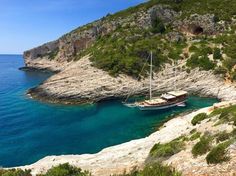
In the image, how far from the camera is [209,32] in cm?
9519

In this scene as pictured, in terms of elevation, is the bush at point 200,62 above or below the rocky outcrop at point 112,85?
above

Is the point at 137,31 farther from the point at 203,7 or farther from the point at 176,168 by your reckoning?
the point at 176,168

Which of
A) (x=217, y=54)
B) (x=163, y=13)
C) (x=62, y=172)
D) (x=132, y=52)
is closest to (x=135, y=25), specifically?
(x=163, y=13)

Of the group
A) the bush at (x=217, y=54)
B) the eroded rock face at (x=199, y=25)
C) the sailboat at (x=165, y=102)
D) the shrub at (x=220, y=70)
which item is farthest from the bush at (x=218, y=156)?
the eroded rock face at (x=199, y=25)

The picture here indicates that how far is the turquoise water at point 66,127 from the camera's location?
45.9m

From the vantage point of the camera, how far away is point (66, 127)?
55.9 metres

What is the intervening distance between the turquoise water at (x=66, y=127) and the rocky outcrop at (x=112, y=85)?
11.4 feet

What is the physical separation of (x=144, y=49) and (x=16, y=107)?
3608 centimetres

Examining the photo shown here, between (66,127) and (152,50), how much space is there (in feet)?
Answer: 126

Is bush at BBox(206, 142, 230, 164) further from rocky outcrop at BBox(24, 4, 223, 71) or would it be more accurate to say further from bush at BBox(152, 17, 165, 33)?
bush at BBox(152, 17, 165, 33)

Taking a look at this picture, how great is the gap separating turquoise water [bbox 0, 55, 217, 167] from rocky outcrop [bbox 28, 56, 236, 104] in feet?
11.4

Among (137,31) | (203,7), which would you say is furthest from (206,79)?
(203,7)

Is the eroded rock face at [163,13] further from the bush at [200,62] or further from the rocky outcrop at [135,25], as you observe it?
the bush at [200,62]

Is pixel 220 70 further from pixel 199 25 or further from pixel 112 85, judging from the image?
pixel 112 85
